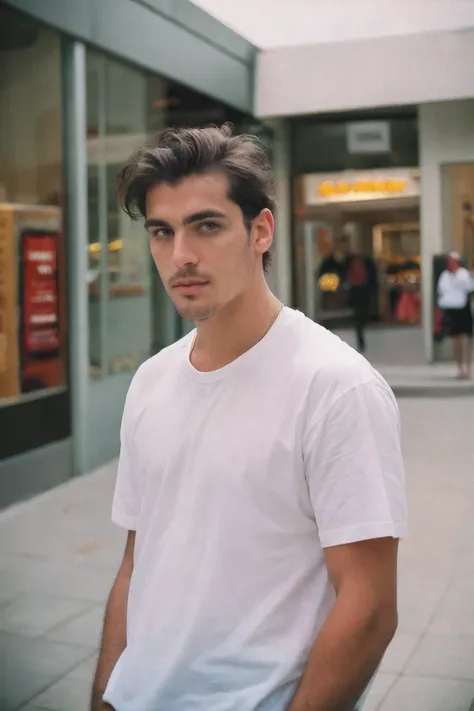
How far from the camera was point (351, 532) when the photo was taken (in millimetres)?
1397

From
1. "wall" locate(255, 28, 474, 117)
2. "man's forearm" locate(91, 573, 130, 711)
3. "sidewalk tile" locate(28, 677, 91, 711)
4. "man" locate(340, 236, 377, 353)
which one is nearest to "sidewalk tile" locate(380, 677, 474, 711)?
"sidewalk tile" locate(28, 677, 91, 711)

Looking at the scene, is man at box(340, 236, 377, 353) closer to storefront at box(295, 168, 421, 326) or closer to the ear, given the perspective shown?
storefront at box(295, 168, 421, 326)

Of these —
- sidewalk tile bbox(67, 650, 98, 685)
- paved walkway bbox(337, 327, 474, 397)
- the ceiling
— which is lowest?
sidewalk tile bbox(67, 650, 98, 685)

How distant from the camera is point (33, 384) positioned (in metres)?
7.27

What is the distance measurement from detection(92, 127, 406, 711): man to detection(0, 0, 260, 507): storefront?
5.31 metres

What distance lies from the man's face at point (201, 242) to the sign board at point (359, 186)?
1334 centimetres

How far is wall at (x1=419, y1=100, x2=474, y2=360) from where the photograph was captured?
45.9ft

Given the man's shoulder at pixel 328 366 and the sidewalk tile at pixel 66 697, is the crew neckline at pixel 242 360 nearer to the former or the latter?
the man's shoulder at pixel 328 366

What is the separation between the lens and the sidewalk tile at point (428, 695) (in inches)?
133

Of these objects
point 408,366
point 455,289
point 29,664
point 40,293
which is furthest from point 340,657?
point 408,366

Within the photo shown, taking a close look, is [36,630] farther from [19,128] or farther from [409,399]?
[409,399]

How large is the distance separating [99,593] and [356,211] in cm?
1142

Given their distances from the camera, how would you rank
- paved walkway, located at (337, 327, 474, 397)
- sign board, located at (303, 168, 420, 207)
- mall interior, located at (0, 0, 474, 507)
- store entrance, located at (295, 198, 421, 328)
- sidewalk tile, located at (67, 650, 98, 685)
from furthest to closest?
1. store entrance, located at (295, 198, 421, 328)
2. sign board, located at (303, 168, 420, 207)
3. paved walkway, located at (337, 327, 474, 397)
4. mall interior, located at (0, 0, 474, 507)
5. sidewalk tile, located at (67, 650, 98, 685)

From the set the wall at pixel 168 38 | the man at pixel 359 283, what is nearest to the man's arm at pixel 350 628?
the wall at pixel 168 38
